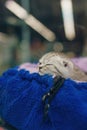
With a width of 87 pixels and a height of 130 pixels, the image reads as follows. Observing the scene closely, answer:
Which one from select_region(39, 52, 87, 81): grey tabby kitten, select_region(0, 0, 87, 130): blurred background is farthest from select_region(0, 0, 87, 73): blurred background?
select_region(39, 52, 87, 81): grey tabby kitten

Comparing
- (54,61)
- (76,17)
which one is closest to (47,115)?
(54,61)

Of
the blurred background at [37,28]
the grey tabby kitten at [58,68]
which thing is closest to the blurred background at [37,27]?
the blurred background at [37,28]

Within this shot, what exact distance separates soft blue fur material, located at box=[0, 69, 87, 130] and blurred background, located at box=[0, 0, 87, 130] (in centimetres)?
117

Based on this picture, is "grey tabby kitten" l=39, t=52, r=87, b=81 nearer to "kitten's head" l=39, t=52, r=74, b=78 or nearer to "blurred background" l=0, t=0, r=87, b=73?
"kitten's head" l=39, t=52, r=74, b=78

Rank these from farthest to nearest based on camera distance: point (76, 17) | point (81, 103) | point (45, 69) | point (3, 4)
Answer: point (3, 4) < point (76, 17) < point (45, 69) < point (81, 103)

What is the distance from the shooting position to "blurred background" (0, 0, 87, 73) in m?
1.97

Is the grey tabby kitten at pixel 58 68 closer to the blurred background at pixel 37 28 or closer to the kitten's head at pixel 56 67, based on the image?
the kitten's head at pixel 56 67

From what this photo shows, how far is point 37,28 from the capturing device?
6.70ft

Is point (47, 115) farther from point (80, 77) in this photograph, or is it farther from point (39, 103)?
point (80, 77)

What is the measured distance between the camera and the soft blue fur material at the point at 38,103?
0.62 m

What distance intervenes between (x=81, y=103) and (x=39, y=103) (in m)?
0.08

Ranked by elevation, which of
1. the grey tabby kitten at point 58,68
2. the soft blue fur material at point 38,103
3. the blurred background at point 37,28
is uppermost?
the blurred background at point 37,28

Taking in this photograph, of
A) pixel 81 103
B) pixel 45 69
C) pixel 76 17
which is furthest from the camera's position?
pixel 76 17

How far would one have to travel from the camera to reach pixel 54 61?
75 centimetres
